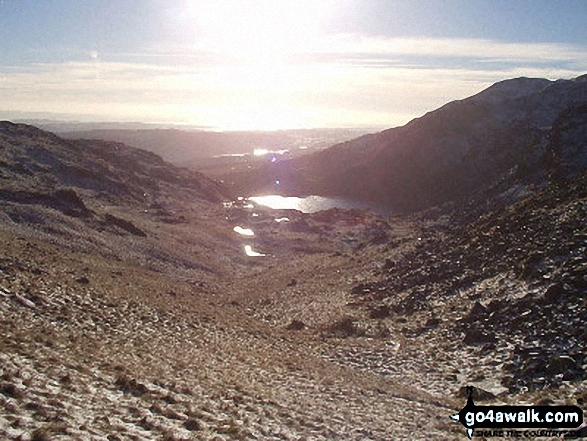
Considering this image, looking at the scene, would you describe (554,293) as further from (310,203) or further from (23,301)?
(310,203)

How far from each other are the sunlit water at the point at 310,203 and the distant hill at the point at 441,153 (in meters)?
4.36

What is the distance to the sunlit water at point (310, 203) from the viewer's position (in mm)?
106831

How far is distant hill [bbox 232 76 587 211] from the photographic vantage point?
320ft

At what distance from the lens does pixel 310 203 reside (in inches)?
4429

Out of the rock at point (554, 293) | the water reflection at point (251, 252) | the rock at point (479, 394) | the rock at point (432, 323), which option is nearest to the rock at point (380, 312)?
the rock at point (432, 323)

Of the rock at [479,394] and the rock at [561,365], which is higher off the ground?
the rock at [561,365]

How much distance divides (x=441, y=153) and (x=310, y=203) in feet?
90.0

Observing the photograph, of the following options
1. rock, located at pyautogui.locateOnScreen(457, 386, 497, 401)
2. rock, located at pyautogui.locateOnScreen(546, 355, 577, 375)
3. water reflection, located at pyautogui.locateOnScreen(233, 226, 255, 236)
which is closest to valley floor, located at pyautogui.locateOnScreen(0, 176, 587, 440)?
rock, located at pyautogui.locateOnScreen(457, 386, 497, 401)

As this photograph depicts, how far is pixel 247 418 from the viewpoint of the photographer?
1293cm

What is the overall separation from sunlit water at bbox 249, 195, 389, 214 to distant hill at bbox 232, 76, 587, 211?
4.36 m

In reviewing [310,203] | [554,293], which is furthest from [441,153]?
[554,293]

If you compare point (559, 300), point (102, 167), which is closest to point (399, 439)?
point (559, 300)

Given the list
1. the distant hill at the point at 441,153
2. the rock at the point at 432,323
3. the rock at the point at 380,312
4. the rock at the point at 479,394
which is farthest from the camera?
the distant hill at the point at 441,153

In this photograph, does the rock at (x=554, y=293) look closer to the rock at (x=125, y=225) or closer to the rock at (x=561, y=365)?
the rock at (x=561, y=365)
